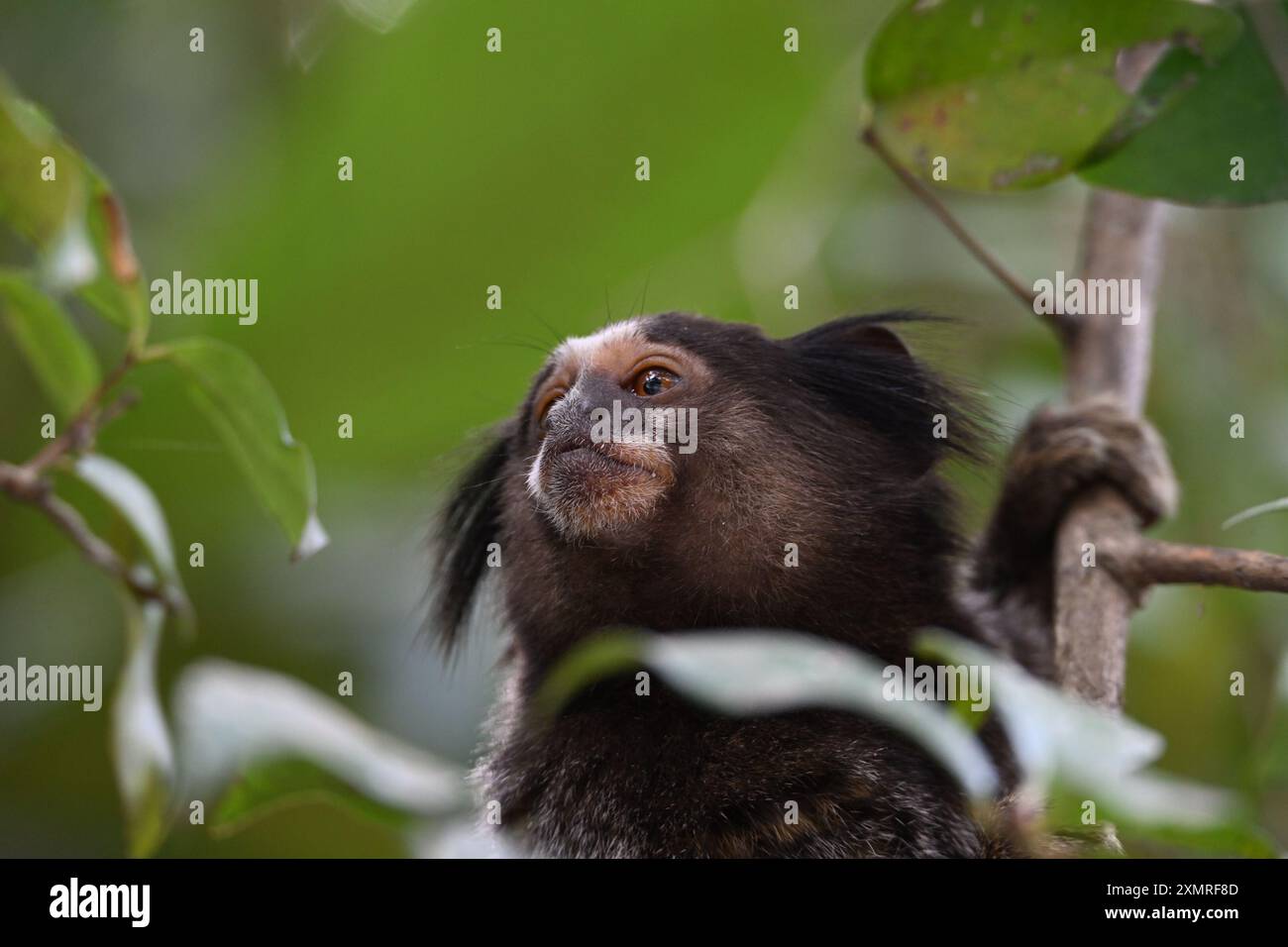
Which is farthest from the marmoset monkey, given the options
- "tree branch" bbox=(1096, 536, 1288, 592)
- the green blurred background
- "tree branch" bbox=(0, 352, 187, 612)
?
"tree branch" bbox=(0, 352, 187, 612)

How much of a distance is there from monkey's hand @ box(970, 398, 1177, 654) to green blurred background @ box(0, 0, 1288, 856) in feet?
0.59

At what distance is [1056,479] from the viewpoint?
4.30m

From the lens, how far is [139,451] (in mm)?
A: 4754

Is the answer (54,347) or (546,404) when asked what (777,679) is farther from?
(546,404)

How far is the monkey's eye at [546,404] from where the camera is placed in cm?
416

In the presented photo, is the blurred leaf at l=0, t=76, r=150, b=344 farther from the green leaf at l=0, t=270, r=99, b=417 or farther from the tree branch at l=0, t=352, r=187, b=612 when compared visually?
the tree branch at l=0, t=352, r=187, b=612

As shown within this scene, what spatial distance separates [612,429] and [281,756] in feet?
6.05

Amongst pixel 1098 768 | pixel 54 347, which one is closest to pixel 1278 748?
pixel 1098 768

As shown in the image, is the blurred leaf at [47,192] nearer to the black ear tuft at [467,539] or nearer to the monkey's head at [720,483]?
the monkey's head at [720,483]

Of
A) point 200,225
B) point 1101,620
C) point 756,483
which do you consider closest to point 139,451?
point 200,225

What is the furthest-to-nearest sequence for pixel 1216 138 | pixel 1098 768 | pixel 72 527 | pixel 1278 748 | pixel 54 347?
pixel 1216 138
pixel 1278 748
pixel 54 347
pixel 72 527
pixel 1098 768

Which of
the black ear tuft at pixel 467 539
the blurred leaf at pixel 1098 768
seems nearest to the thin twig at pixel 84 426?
the blurred leaf at pixel 1098 768

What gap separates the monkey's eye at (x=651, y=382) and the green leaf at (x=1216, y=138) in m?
1.29

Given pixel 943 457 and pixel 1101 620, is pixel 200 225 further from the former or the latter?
pixel 1101 620
